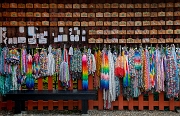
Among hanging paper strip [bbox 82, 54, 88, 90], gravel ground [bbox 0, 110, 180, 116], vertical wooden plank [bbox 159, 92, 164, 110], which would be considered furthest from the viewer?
vertical wooden plank [bbox 159, 92, 164, 110]

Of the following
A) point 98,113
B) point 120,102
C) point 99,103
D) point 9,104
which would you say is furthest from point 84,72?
point 9,104

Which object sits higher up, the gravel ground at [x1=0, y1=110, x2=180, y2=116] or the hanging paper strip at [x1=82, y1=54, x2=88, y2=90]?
the hanging paper strip at [x1=82, y1=54, x2=88, y2=90]

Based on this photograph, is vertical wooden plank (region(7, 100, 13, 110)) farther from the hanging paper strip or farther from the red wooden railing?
the hanging paper strip

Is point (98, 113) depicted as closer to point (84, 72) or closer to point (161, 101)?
point (84, 72)

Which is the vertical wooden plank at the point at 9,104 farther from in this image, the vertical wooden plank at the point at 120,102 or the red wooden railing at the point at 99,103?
the vertical wooden plank at the point at 120,102

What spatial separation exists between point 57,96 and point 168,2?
4003 mm

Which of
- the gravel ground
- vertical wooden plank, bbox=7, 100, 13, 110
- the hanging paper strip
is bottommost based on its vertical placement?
the gravel ground

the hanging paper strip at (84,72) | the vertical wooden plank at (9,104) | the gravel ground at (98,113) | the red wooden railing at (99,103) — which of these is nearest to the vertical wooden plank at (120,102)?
the red wooden railing at (99,103)

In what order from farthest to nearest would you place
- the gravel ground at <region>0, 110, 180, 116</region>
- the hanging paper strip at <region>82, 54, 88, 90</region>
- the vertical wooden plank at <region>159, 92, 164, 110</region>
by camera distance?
the vertical wooden plank at <region>159, 92, 164, 110</region> → the hanging paper strip at <region>82, 54, 88, 90</region> → the gravel ground at <region>0, 110, 180, 116</region>

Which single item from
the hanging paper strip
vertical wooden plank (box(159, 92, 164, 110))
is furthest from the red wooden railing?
the hanging paper strip

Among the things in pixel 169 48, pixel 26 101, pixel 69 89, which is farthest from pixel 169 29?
pixel 26 101

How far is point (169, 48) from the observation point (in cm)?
888

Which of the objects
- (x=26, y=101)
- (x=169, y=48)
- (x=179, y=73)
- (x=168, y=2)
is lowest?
(x=26, y=101)

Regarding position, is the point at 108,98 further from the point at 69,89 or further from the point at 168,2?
the point at 168,2
